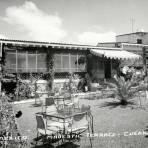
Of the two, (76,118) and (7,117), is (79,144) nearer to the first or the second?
(76,118)

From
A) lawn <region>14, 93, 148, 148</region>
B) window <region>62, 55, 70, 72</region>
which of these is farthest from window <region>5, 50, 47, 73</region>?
lawn <region>14, 93, 148, 148</region>

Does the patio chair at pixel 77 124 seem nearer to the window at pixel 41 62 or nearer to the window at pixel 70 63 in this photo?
the window at pixel 41 62

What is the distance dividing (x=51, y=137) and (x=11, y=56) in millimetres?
10582

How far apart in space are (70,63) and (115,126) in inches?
440

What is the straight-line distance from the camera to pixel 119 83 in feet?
38.4

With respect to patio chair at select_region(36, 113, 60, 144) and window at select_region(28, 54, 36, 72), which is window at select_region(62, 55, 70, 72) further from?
patio chair at select_region(36, 113, 60, 144)

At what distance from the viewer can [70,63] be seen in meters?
18.3

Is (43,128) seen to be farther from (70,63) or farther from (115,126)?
(70,63)

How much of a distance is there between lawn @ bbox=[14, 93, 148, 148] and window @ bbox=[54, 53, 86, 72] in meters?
7.00

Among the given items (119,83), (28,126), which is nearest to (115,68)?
(119,83)

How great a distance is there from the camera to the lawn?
5969 millimetres

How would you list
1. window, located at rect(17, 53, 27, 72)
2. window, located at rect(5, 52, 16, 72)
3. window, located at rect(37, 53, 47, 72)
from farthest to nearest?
window, located at rect(37, 53, 47, 72)
window, located at rect(17, 53, 27, 72)
window, located at rect(5, 52, 16, 72)

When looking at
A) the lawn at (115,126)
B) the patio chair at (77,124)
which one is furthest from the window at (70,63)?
the patio chair at (77,124)

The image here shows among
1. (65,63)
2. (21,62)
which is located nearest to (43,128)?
(21,62)
